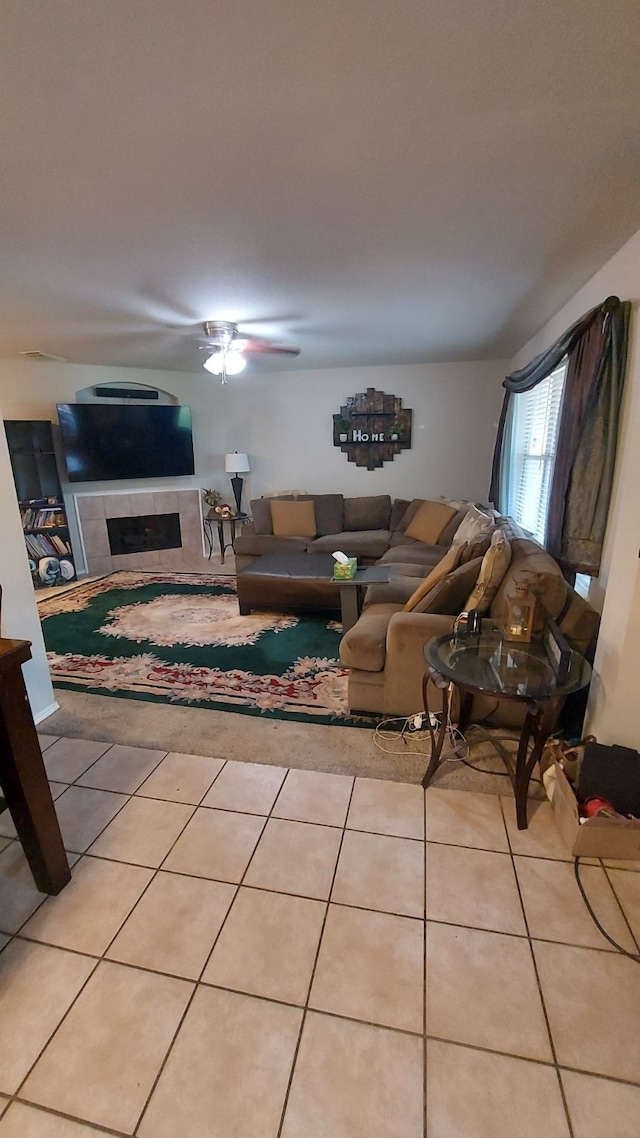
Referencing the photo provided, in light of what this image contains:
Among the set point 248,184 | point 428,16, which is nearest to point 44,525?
point 248,184

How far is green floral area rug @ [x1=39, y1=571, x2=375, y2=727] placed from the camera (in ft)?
8.30

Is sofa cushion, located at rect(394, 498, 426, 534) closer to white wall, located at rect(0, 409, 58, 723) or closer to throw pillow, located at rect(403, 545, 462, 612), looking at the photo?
throw pillow, located at rect(403, 545, 462, 612)

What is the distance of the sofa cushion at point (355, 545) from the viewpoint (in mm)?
4492

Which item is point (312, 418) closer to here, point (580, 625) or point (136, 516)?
point (136, 516)

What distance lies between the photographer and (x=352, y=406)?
5367mm

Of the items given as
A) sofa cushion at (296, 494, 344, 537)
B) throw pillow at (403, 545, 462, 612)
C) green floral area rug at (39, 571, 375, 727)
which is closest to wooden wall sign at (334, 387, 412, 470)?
sofa cushion at (296, 494, 344, 537)

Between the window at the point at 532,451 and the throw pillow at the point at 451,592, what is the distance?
809 millimetres

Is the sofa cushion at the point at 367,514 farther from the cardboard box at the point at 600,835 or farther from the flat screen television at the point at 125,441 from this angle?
the cardboard box at the point at 600,835

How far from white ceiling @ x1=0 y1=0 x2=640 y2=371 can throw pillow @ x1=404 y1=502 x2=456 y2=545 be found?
84.5 inches

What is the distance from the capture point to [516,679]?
5.33 ft

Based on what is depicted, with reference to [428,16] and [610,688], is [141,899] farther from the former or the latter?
[428,16]

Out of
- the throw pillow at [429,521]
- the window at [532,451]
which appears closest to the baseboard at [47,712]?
the window at [532,451]

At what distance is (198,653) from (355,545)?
2.06 m

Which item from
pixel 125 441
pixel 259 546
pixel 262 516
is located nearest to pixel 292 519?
pixel 262 516
